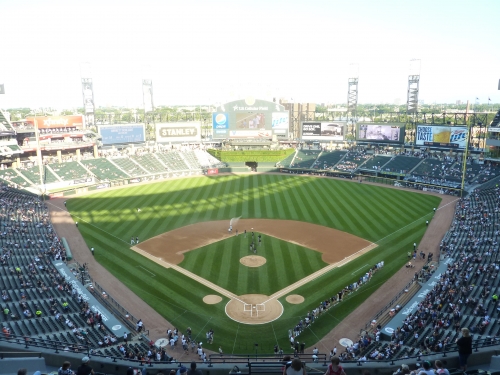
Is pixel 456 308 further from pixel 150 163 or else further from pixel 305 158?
pixel 150 163

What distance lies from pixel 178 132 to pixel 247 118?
635 inches

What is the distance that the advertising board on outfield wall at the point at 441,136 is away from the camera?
192ft

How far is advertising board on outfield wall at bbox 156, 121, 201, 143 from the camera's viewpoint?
243 ft

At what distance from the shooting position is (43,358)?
12.2 meters

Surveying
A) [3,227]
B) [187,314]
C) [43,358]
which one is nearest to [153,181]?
[3,227]

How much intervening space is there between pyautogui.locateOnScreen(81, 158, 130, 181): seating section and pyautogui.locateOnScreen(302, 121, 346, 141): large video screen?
3545 cm

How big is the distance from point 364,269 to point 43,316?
21.1 metres

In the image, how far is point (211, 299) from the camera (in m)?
24.5

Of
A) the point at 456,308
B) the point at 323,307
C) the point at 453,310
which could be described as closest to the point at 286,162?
the point at 323,307

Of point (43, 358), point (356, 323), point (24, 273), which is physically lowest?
point (356, 323)

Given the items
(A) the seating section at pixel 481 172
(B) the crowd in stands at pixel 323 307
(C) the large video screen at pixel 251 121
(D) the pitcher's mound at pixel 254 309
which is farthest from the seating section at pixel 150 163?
(A) the seating section at pixel 481 172

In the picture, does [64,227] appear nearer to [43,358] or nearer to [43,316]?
[43,316]

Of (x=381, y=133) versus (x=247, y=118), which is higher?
(x=247, y=118)

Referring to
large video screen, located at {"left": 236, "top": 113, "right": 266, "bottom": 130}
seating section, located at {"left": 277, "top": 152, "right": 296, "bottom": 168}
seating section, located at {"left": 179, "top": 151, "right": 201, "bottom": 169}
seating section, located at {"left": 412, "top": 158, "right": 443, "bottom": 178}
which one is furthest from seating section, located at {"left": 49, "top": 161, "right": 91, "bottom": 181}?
seating section, located at {"left": 412, "top": 158, "right": 443, "bottom": 178}
